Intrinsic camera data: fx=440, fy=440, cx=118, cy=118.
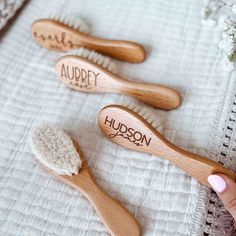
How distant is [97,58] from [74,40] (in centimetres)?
5

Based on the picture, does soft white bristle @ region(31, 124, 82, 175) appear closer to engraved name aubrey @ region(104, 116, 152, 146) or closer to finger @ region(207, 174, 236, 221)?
engraved name aubrey @ region(104, 116, 152, 146)

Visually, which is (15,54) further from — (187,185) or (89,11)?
(187,185)

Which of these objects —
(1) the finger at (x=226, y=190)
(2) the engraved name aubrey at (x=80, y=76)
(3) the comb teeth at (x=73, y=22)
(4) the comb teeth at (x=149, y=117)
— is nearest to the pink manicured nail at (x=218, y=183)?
(1) the finger at (x=226, y=190)

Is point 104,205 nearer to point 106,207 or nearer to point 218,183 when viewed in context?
point 106,207

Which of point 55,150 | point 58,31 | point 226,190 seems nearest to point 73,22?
point 58,31

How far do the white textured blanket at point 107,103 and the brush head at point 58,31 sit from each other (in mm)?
17

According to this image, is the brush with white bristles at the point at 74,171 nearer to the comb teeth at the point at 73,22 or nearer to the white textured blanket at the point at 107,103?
the white textured blanket at the point at 107,103

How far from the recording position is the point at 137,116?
0.54m

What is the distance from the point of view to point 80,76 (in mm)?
614

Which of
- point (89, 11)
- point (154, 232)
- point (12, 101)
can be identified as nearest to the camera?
point (154, 232)

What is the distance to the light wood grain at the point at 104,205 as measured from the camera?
0.47m

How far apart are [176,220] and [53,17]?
378mm

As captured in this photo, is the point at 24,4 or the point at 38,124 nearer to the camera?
the point at 38,124

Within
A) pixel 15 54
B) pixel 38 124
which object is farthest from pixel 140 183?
pixel 15 54
